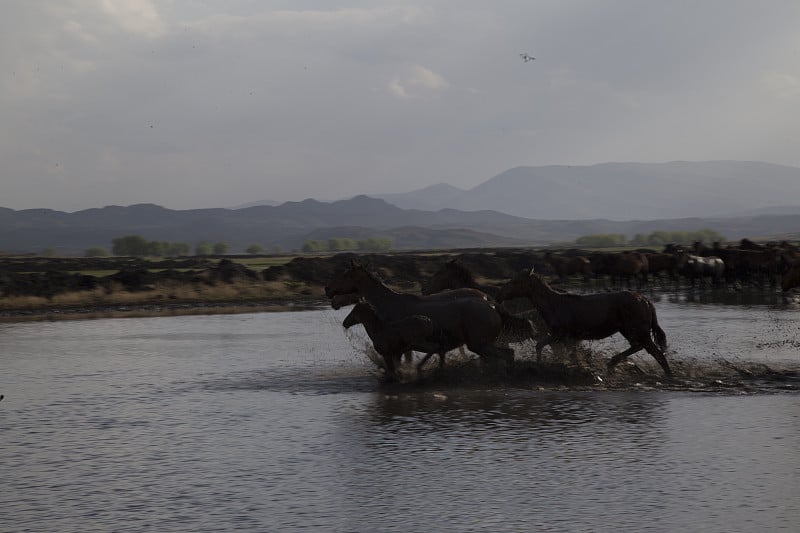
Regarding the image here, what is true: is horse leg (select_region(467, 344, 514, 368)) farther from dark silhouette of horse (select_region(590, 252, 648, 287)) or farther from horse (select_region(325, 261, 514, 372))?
dark silhouette of horse (select_region(590, 252, 648, 287))

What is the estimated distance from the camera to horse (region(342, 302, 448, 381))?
15906 millimetres

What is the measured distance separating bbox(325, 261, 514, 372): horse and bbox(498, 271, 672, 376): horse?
3.07 feet

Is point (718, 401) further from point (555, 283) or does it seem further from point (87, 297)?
point (555, 283)

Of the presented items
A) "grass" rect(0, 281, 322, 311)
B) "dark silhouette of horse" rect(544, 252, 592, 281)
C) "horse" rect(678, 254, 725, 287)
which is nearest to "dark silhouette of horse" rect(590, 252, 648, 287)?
"dark silhouette of horse" rect(544, 252, 592, 281)

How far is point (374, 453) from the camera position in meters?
11.3

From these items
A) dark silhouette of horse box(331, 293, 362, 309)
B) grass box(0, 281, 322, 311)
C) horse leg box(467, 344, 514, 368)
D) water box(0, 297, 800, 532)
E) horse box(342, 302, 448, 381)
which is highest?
dark silhouette of horse box(331, 293, 362, 309)

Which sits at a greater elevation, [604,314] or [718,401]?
[604,314]

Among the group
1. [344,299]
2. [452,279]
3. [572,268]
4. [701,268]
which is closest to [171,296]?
[572,268]

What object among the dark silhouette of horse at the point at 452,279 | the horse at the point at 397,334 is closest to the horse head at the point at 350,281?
the horse at the point at 397,334

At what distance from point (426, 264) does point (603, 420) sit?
5314 centimetres

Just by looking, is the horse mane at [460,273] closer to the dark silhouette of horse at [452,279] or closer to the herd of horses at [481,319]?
the dark silhouette of horse at [452,279]

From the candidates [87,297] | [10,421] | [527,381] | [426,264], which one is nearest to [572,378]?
[527,381]

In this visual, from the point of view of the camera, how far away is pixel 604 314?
54.2ft

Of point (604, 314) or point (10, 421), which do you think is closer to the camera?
point (10, 421)
